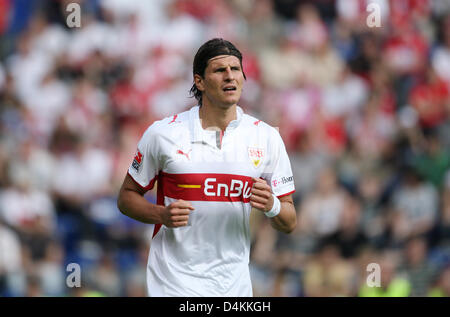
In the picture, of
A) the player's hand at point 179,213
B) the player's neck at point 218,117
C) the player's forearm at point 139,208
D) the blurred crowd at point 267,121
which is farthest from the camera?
the blurred crowd at point 267,121

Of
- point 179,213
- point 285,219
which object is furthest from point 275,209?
point 179,213

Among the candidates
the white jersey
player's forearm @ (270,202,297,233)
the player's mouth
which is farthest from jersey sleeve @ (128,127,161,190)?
player's forearm @ (270,202,297,233)

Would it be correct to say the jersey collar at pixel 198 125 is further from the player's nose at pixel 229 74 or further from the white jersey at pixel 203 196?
the player's nose at pixel 229 74

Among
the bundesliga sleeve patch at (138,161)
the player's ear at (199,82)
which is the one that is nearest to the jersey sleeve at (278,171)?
the player's ear at (199,82)

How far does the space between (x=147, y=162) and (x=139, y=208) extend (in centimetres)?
31

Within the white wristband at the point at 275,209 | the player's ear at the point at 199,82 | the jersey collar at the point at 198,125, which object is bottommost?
the white wristband at the point at 275,209

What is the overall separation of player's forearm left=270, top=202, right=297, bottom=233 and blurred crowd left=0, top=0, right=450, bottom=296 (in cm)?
374

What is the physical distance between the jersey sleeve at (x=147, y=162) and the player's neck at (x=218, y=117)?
0.35m

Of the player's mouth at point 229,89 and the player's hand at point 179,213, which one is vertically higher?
the player's mouth at point 229,89

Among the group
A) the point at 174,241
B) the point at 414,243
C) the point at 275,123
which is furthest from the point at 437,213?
the point at 174,241

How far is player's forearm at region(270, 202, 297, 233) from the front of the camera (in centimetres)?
477

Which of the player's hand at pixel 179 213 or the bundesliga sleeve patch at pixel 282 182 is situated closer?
the player's hand at pixel 179 213

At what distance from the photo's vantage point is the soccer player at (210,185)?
4.66 metres

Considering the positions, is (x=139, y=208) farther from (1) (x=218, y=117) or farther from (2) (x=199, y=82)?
(2) (x=199, y=82)
